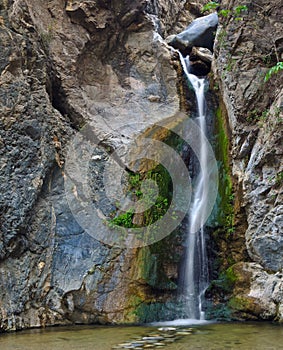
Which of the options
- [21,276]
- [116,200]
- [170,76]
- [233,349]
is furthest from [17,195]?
[170,76]

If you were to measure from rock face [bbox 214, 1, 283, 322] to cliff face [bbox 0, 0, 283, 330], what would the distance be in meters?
0.02

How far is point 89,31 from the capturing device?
10.8 meters

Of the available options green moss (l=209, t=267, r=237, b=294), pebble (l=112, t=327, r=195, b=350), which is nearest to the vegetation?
green moss (l=209, t=267, r=237, b=294)

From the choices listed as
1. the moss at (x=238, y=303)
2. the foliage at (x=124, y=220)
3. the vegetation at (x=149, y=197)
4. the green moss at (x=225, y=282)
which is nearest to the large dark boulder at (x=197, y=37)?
the vegetation at (x=149, y=197)

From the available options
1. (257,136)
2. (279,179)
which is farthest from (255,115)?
(279,179)

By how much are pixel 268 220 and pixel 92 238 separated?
337 centimetres

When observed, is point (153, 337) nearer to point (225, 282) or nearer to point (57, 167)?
point (225, 282)

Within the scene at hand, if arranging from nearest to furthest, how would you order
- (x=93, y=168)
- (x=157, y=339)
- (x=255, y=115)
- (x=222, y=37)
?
(x=157, y=339) → (x=255, y=115) → (x=93, y=168) → (x=222, y=37)

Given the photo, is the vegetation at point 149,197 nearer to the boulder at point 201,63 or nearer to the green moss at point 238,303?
the green moss at point 238,303

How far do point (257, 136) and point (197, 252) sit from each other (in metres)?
2.72

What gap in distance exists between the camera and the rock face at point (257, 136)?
6980 mm

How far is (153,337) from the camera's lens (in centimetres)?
549

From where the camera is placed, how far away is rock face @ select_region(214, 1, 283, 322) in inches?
275

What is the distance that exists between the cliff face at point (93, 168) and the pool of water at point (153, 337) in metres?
0.68
